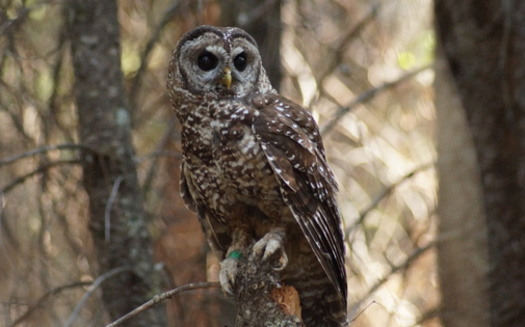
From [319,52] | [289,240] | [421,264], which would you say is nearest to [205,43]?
[289,240]

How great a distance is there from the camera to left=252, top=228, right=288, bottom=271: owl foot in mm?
3785

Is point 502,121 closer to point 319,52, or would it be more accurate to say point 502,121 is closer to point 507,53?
point 507,53

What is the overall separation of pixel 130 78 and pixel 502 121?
2.62 m

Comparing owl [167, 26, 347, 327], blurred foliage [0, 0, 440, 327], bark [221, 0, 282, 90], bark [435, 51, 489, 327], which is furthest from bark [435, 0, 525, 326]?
owl [167, 26, 347, 327]

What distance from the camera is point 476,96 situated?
5.79 m

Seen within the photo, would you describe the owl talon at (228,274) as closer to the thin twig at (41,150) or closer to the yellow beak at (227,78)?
the yellow beak at (227,78)

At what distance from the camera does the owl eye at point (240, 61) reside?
13.5 feet

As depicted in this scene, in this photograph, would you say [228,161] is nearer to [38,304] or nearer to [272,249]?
[272,249]

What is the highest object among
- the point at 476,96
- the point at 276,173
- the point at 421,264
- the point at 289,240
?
the point at 476,96

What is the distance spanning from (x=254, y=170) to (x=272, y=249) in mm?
382

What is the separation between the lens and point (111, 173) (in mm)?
4883

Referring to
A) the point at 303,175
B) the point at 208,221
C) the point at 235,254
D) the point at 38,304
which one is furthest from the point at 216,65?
the point at 38,304

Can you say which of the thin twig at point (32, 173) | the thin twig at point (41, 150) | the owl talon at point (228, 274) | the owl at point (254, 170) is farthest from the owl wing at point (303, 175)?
the thin twig at point (32, 173)

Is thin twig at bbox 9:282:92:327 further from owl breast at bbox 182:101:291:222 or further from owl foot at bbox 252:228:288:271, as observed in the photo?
owl foot at bbox 252:228:288:271
